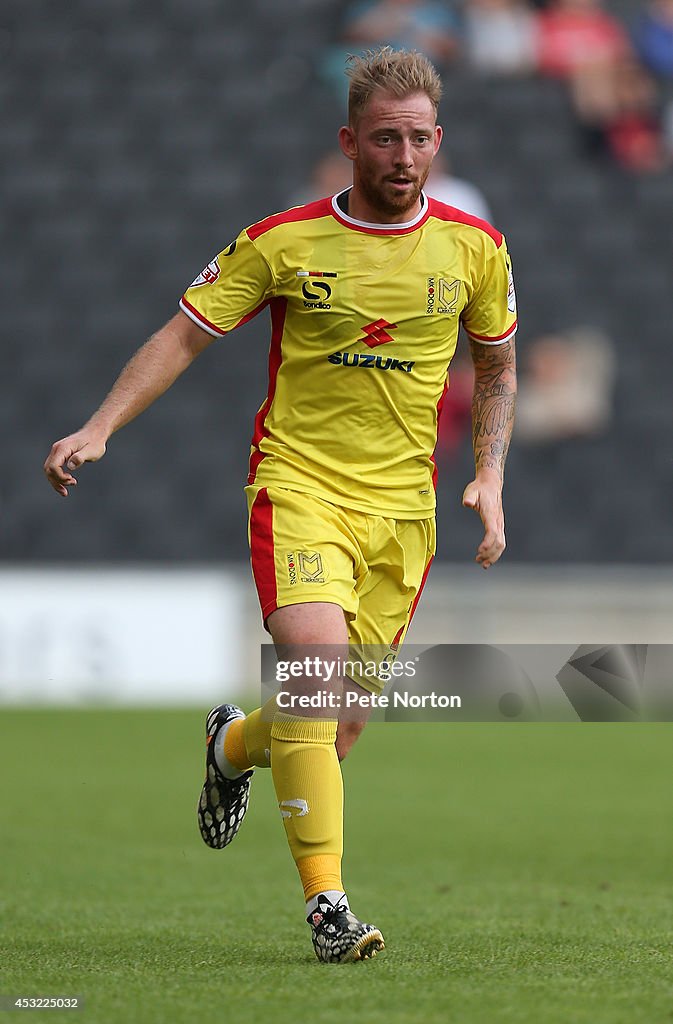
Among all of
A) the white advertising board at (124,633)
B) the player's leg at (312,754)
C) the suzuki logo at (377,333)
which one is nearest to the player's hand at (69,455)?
the player's leg at (312,754)

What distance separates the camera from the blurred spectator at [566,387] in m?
11.8

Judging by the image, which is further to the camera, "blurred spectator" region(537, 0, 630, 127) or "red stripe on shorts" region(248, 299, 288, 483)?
"blurred spectator" region(537, 0, 630, 127)

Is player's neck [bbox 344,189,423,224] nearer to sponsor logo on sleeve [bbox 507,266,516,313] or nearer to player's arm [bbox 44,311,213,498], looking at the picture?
sponsor logo on sleeve [bbox 507,266,516,313]

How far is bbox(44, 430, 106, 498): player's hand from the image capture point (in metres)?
3.59

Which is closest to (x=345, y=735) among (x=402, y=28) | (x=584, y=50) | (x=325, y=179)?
(x=325, y=179)

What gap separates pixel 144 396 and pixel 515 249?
8.90m

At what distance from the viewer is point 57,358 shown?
12.2 m

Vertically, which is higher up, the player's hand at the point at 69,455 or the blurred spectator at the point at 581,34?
the blurred spectator at the point at 581,34

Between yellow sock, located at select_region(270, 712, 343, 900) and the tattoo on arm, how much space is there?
0.86 metres

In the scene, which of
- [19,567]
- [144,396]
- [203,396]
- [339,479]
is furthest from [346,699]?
[203,396]

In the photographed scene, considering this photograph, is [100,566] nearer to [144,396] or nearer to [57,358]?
[57,358]

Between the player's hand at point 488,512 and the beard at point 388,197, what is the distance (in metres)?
0.66

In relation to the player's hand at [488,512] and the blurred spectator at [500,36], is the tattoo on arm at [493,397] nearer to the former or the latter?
the player's hand at [488,512]

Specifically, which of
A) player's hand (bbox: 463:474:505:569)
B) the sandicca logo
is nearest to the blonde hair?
the sandicca logo
